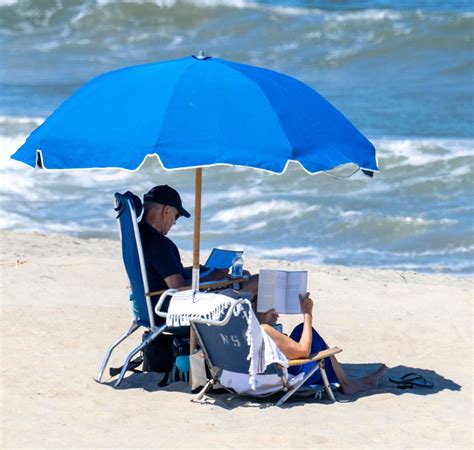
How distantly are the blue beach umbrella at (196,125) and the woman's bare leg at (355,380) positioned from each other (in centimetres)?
100

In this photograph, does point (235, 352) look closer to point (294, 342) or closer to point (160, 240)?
point (294, 342)

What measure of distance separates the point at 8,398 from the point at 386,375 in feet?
7.32

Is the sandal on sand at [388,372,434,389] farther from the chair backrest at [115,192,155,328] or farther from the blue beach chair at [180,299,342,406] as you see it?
the chair backrest at [115,192,155,328]

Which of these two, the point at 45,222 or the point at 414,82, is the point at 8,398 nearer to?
the point at 45,222

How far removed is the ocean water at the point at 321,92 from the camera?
1241 cm

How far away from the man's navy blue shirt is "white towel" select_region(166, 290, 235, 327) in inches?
11.0

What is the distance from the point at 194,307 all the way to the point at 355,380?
3.95 feet

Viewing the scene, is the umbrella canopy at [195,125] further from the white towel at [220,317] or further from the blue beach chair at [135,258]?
the white towel at [220,317]

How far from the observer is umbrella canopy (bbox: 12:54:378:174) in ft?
17.5

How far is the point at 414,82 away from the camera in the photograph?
23062 millimetres

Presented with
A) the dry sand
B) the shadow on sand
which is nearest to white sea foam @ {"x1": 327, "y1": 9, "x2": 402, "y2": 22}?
the dry sand

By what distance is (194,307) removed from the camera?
18.5 feet

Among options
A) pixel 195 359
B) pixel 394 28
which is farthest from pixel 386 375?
pixel 394 28

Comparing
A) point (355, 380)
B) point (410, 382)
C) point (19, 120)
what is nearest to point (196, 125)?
point (355, 380)
